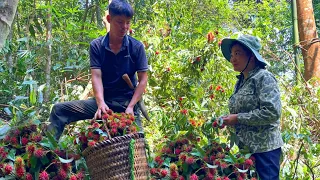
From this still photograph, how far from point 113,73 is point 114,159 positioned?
798mm

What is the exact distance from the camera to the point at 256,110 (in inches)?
86.9

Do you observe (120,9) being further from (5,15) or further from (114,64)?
(5,15)

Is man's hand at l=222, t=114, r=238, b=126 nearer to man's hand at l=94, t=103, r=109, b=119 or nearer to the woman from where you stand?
the woman

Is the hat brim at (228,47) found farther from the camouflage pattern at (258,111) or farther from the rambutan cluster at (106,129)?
the rambutan cluster at (106,129)

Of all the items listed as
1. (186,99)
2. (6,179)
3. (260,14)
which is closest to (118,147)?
(6,179)

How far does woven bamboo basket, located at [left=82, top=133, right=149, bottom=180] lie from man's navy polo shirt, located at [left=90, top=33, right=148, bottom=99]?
2.18 feet

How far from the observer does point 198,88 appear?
4.15m

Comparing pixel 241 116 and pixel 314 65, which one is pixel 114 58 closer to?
pixel 241 116

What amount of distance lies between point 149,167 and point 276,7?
996cm

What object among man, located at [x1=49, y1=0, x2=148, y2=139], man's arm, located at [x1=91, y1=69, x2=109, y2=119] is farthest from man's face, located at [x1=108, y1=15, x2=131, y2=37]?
man's arm, located at [x1=91, y1=69, x2=109, y2=119]

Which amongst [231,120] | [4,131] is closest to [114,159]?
[4,131]

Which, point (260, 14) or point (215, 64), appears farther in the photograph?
point (260, 14)

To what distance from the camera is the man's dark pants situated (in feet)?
7.90

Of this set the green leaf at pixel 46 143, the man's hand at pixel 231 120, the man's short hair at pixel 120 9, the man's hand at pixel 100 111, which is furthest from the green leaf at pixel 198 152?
the man's short hair at pixel 120 9
